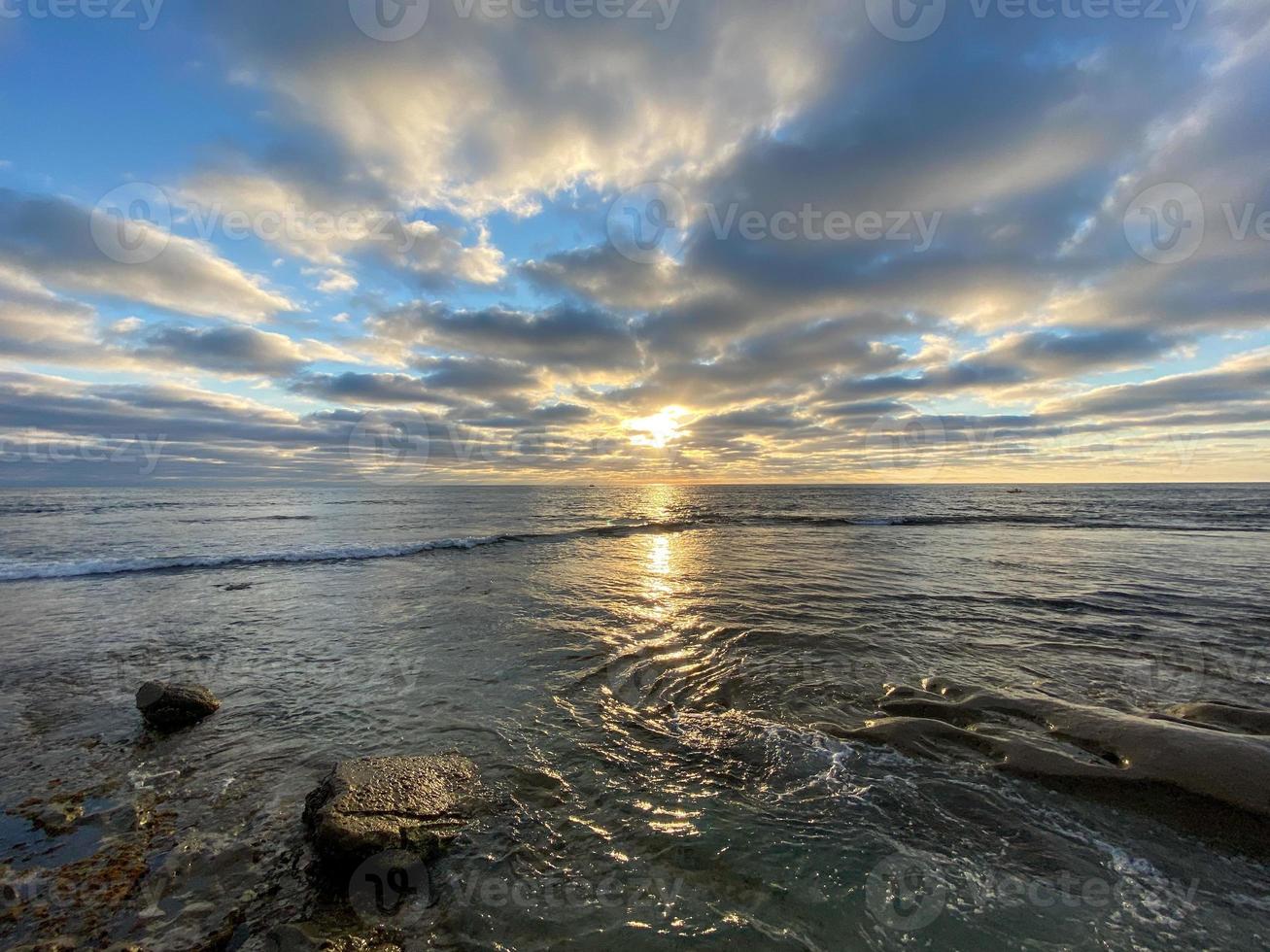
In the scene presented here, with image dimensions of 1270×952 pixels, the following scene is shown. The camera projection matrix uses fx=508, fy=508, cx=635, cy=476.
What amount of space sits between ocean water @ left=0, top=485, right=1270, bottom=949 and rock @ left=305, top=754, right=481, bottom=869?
255mm

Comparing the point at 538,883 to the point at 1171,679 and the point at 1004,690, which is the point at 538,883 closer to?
the point at 1004,690

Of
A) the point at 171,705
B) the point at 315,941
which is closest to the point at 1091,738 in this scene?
the point at 315,941

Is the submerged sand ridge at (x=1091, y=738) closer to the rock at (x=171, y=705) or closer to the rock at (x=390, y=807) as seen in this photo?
the rock at (x=390, y=807)

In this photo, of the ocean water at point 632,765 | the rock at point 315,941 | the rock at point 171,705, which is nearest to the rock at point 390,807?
the ocean water at point 632,765

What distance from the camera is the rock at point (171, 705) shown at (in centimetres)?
725

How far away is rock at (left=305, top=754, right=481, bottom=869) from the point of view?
173 inches

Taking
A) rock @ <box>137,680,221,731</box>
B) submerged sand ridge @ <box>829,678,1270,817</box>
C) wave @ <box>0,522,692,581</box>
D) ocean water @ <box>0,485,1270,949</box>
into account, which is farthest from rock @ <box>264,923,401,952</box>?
wave @ <box>0,522,692,581</box>

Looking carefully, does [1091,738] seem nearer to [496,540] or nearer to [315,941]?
[315,941]

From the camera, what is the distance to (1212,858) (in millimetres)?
4352

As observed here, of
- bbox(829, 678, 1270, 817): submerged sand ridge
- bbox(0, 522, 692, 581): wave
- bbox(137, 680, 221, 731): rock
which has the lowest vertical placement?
bbox(0, 522, 692, 581): wave

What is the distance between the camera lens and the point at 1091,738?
626 cm

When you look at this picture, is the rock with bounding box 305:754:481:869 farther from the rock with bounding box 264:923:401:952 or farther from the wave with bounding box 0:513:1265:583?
the wave with bounding box 0:513:1265:583

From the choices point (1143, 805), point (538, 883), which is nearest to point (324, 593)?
point (538, 883)

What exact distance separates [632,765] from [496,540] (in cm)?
2834
